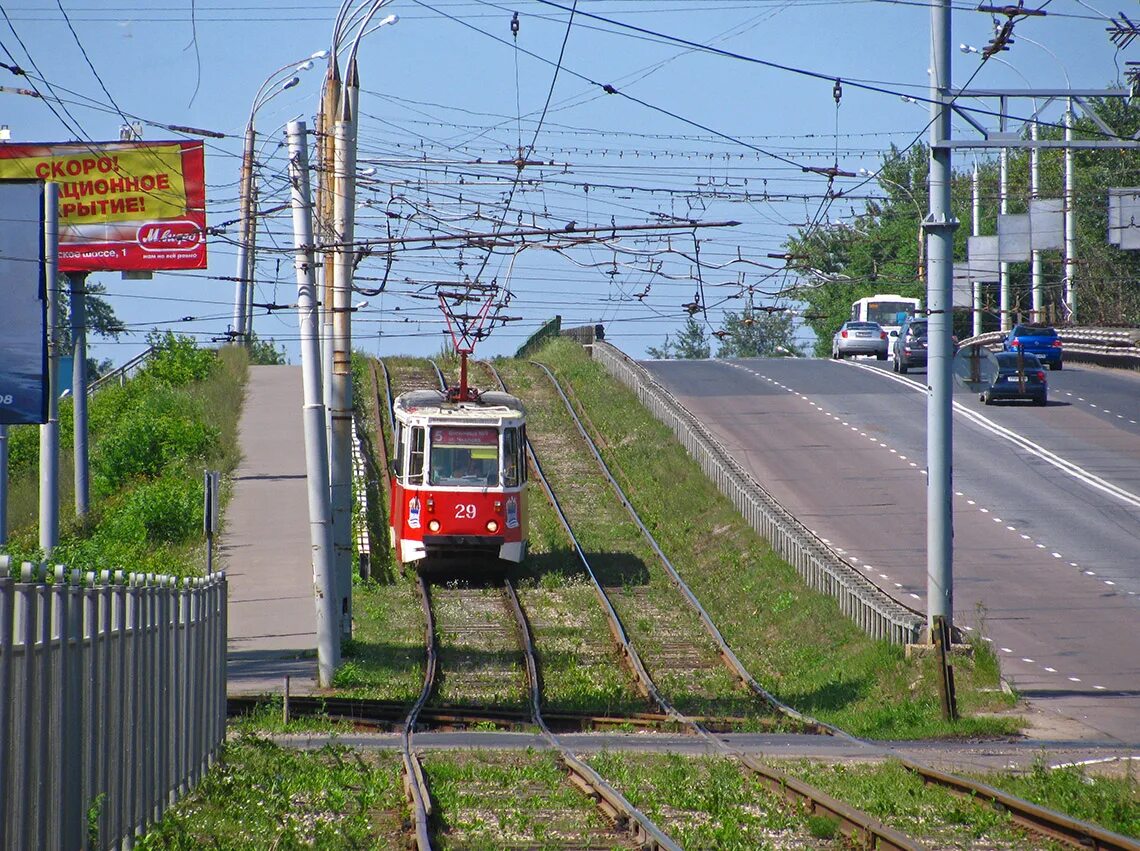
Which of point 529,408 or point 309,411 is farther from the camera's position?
point 529,408

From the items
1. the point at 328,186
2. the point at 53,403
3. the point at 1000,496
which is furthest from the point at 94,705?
the point at 1000,496

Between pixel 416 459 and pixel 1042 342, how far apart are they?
115 ft

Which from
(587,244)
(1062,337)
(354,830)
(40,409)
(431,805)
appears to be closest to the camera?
(354,830)

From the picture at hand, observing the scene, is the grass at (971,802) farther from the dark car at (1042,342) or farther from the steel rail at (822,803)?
the dark car at (1042,342)

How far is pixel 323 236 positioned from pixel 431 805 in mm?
12303

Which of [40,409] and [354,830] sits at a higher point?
[40,409]

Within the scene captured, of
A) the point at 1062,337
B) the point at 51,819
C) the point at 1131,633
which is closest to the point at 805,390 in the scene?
the point at 1062,337

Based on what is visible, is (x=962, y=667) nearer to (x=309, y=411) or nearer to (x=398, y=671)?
(x=398, y=671)

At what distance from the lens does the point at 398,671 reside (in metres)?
20.5

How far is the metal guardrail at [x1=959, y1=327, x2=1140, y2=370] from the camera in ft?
177

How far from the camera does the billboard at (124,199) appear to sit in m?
28.5

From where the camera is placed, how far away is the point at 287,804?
10.5m

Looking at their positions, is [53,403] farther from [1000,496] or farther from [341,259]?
[1000,496]

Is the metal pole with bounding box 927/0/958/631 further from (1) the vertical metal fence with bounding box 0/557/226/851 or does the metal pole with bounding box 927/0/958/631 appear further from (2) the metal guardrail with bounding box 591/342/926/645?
(1) the vertical metal fence with bounding box 0/557/226/851
